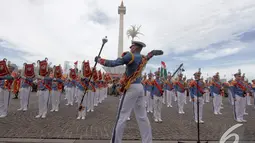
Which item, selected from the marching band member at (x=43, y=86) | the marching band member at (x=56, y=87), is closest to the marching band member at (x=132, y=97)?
the marching band member at (x=43, y=86)

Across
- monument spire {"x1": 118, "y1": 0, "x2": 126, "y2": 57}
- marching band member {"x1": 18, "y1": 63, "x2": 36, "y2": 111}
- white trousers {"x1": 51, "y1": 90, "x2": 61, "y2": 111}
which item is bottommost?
white trousers {"x1": 51, "y1": 90, "x2": 61, "y2": 111}

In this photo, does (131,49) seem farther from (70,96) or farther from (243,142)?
(70,96)

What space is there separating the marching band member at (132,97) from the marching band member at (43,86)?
6.02 meters

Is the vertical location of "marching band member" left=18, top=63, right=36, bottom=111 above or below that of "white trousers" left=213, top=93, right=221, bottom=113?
above

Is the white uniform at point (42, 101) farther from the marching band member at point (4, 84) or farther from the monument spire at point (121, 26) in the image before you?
the monument spire at point (121, 26)

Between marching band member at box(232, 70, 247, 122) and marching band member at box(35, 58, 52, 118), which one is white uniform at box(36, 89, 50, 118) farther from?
marching band member at box(232, 70, 247, 122)

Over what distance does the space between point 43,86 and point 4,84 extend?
186cm

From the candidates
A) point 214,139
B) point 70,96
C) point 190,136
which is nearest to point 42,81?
point 70,96

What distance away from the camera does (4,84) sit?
8.45 m

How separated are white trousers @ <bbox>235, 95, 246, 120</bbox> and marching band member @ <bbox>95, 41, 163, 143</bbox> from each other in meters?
7.33

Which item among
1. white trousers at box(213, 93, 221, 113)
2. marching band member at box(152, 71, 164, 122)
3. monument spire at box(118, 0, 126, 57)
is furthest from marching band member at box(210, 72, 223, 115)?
monument spire at box(118, 0, 126, 57)

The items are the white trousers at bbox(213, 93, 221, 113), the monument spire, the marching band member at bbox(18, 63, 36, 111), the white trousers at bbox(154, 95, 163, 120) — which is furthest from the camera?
the monument spire

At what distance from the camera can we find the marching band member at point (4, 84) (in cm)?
823

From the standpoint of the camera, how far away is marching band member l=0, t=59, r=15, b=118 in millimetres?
8231
